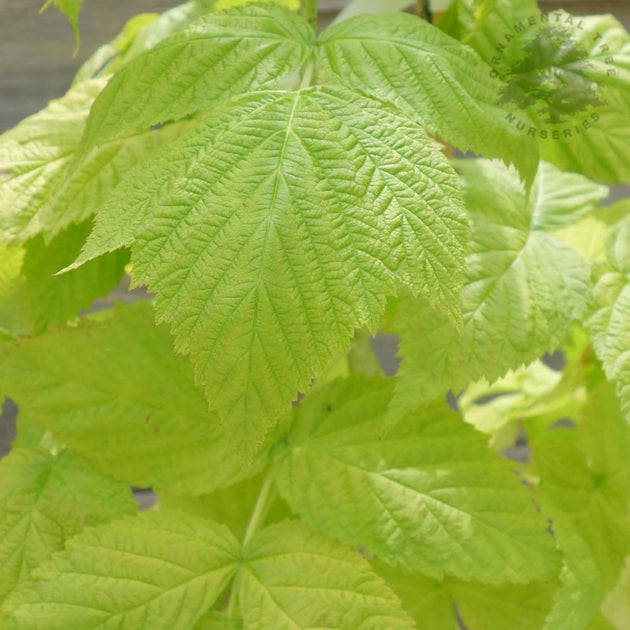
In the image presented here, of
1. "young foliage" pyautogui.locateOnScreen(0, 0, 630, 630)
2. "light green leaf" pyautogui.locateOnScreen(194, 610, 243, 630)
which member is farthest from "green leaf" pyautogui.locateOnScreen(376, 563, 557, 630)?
"light green leaf" pyautogui.locateOnScreen(194, 610, 243, 630)

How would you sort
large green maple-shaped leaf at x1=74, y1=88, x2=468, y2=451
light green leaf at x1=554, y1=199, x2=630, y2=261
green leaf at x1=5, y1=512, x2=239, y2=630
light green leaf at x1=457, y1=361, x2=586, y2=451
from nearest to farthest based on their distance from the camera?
large green maple-shaped leaf at x1=74, y1=88, x2=468, y2=451
green leaf at x1=5, y1=512, x2=239, y2=630
light green leaf at x1=554, y1=199, x2=630, y2=261
light green leaf at x1=457, y1=361, x2=586, y2=451

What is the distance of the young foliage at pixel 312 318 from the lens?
29 centimetres

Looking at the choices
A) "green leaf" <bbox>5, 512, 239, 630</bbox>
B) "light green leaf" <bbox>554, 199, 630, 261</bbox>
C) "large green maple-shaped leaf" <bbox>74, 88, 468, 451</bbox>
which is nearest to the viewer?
"large green maple-shaped leaf" <bbox>74, 88, 468, 451</bbox>

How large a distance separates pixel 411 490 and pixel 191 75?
0.85ft

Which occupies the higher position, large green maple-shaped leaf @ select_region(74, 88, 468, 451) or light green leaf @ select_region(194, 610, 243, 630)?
large green maple-shaped leaf @ select_region(74, 88, 468, 451)

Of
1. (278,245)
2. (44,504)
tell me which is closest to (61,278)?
(44,504)

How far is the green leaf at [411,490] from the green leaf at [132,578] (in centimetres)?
6

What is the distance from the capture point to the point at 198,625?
16.0 inches

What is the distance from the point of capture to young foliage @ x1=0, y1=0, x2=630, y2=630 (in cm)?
29

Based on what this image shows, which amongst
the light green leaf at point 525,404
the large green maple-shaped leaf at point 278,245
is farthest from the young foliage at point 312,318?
the light green leaf at point 525,404

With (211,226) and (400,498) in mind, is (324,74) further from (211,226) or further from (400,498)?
(400,498)

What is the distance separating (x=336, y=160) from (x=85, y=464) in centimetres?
26

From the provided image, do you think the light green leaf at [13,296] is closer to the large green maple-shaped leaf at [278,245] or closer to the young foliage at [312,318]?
the young foliage at [312,318]

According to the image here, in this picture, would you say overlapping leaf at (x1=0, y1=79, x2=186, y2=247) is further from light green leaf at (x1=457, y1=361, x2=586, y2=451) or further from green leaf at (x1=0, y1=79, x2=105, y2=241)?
light green leaf at (x1=457, y1=361, x2=586, y2=451)
